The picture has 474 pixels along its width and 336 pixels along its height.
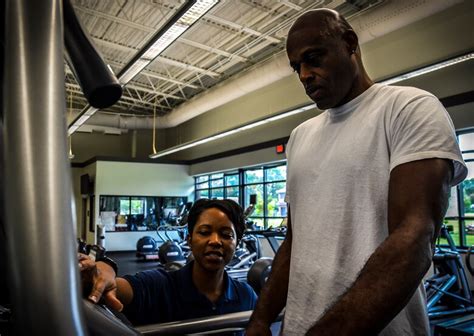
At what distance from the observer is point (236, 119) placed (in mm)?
10938

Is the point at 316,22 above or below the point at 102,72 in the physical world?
above

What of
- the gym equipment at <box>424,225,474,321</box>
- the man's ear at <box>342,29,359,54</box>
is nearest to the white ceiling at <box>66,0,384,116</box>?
the gym equipment at <box>424,225,474,321</box>

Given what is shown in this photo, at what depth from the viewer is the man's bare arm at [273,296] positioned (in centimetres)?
101

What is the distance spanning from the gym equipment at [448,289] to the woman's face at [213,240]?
3.55 metres

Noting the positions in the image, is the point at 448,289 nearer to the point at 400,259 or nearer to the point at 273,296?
the point at 273,296

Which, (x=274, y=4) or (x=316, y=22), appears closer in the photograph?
(x=316, y=22)

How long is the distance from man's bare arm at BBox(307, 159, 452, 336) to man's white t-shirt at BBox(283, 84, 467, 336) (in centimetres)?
4

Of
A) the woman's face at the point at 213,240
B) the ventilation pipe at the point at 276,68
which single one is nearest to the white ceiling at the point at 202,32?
the ventilation pipe at the point at 276,68

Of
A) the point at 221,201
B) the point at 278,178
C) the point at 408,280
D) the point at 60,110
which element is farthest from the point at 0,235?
the point at 278,178

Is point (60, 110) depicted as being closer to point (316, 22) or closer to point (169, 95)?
point (316, 22)

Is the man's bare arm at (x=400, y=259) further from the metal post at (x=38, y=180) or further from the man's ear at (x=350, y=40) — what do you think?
the metal post at (x=38, y=180)

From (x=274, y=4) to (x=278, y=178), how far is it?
4.29m

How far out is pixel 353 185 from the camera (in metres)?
0.88

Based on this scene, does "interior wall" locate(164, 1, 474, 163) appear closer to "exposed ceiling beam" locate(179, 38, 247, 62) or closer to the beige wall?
the beige wall
